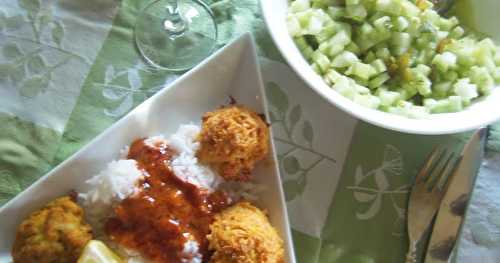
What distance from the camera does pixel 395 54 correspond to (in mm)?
1293

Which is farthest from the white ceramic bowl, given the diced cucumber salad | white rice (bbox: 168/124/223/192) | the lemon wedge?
the lemon wedge

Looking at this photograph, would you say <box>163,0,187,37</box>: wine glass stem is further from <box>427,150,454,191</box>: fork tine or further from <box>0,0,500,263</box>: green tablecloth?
<box>427,150,454,191</box>: fork tine

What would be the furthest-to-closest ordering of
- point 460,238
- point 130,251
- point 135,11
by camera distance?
1. point 135,11
2. point 460,238
3. point 130,251

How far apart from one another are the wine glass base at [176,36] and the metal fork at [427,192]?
0.51 metres

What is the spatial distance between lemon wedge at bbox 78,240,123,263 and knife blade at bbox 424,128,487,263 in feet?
1.94

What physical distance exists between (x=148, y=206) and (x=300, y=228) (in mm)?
310

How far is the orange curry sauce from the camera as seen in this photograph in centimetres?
113

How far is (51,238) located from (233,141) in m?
0.36

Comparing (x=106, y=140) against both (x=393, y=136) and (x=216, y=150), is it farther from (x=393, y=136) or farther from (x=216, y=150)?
(x=393, y=136)

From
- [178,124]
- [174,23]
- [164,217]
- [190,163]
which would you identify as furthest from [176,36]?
[164,217]

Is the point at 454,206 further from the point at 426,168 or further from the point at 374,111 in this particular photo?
the point at 374,111

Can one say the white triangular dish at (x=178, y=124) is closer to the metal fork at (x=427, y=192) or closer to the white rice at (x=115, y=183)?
the white rice at (x=115, y=183)

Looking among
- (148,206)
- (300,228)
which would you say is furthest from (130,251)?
(300,228)

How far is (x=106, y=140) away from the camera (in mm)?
1194
